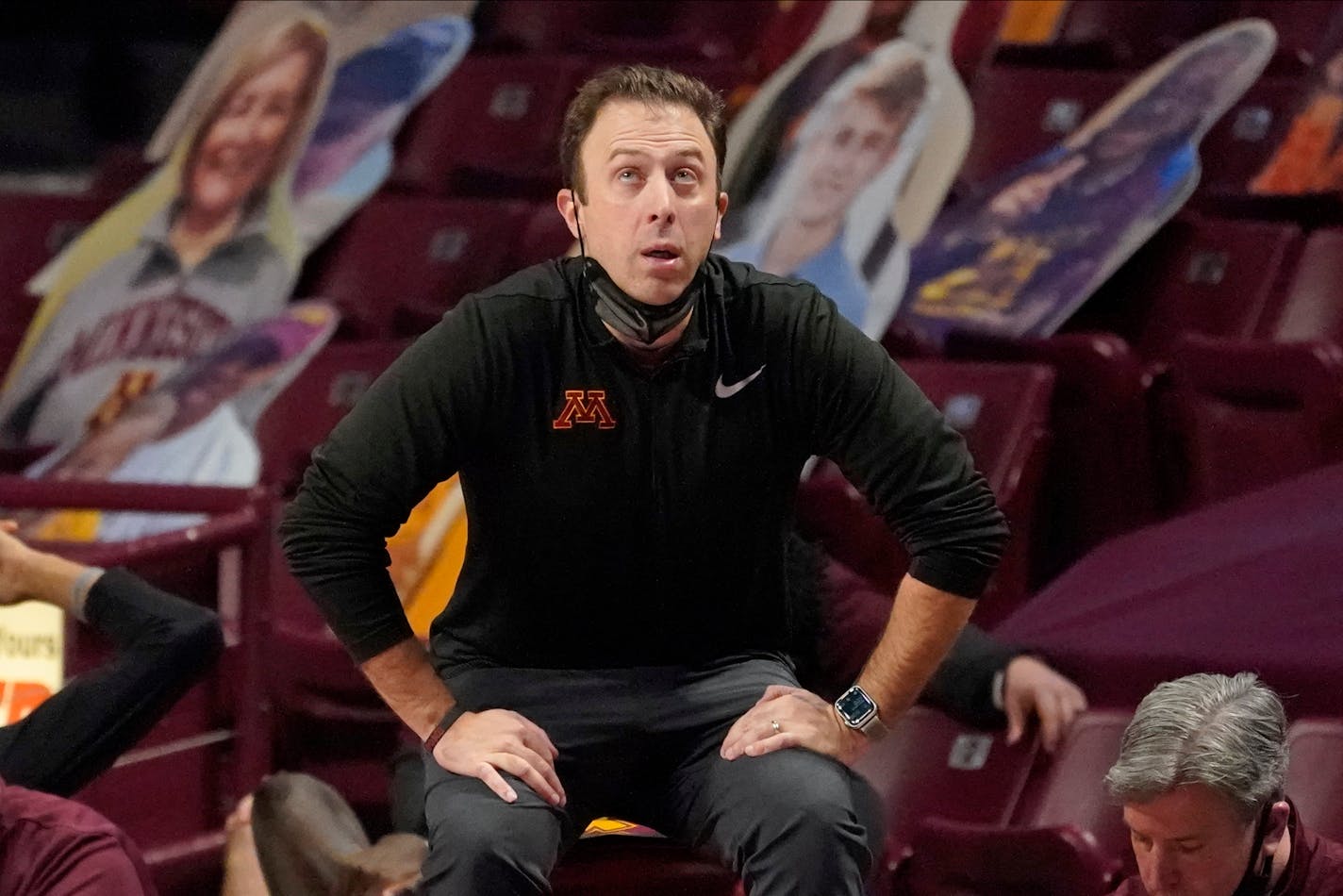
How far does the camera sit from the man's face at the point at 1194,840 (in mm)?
941

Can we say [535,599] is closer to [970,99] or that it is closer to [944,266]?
[944,266]

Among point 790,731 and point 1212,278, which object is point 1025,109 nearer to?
point 1212,278

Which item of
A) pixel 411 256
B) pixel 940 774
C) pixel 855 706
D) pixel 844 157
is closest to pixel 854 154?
pixel 844 157

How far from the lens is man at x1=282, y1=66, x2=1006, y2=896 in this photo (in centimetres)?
102

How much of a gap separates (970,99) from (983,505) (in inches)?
55.8

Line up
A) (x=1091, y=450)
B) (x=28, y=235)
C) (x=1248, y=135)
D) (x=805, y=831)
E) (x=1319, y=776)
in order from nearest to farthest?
(x=805, y=831) < (x=1319, y=776) < (x=1091, y=450) < (x=1248, y=135) < (x=28, y=235)

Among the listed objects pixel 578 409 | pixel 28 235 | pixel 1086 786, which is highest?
pixel 578 409

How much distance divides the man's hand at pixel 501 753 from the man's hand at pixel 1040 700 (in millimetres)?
473

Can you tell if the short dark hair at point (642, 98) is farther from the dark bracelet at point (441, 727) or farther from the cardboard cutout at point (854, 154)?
the cardboard cutout at point (854, 154)

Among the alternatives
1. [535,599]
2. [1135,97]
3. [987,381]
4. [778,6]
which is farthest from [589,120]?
[778,6]

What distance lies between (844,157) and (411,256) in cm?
64

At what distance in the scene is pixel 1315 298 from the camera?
6.47 feet

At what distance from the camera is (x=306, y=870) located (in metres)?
1.31

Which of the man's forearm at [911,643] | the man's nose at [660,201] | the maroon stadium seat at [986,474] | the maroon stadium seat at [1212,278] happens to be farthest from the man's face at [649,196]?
the maroon stadium seat at [1212,278]
